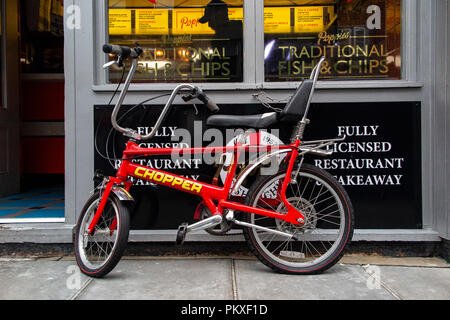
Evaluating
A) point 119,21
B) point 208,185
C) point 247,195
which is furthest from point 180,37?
point 247,195

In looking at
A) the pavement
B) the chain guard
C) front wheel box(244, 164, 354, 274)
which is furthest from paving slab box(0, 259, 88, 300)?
front wheel box(244, 164, 354, 274)

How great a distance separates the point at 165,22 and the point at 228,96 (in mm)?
1001

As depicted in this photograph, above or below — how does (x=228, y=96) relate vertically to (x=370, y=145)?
above

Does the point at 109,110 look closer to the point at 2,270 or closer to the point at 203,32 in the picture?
the point at 203,32

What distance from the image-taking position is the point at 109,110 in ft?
11.6

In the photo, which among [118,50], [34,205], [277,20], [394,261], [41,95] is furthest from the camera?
[41,95]

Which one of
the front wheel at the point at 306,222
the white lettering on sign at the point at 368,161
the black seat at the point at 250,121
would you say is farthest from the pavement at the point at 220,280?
the black seat at the point at 250,121

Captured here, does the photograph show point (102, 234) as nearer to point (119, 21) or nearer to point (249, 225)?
Result: point (249, 225)

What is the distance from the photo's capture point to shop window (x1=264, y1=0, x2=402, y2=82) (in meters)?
3.61

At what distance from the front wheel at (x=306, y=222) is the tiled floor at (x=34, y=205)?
6.96ft

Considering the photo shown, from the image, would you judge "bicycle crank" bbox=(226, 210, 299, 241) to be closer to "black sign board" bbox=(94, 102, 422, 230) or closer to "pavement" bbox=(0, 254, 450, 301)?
"pavement" bbox=(0, 254, 450, 301)

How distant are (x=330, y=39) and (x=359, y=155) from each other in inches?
44.6

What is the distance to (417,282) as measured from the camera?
282cm
